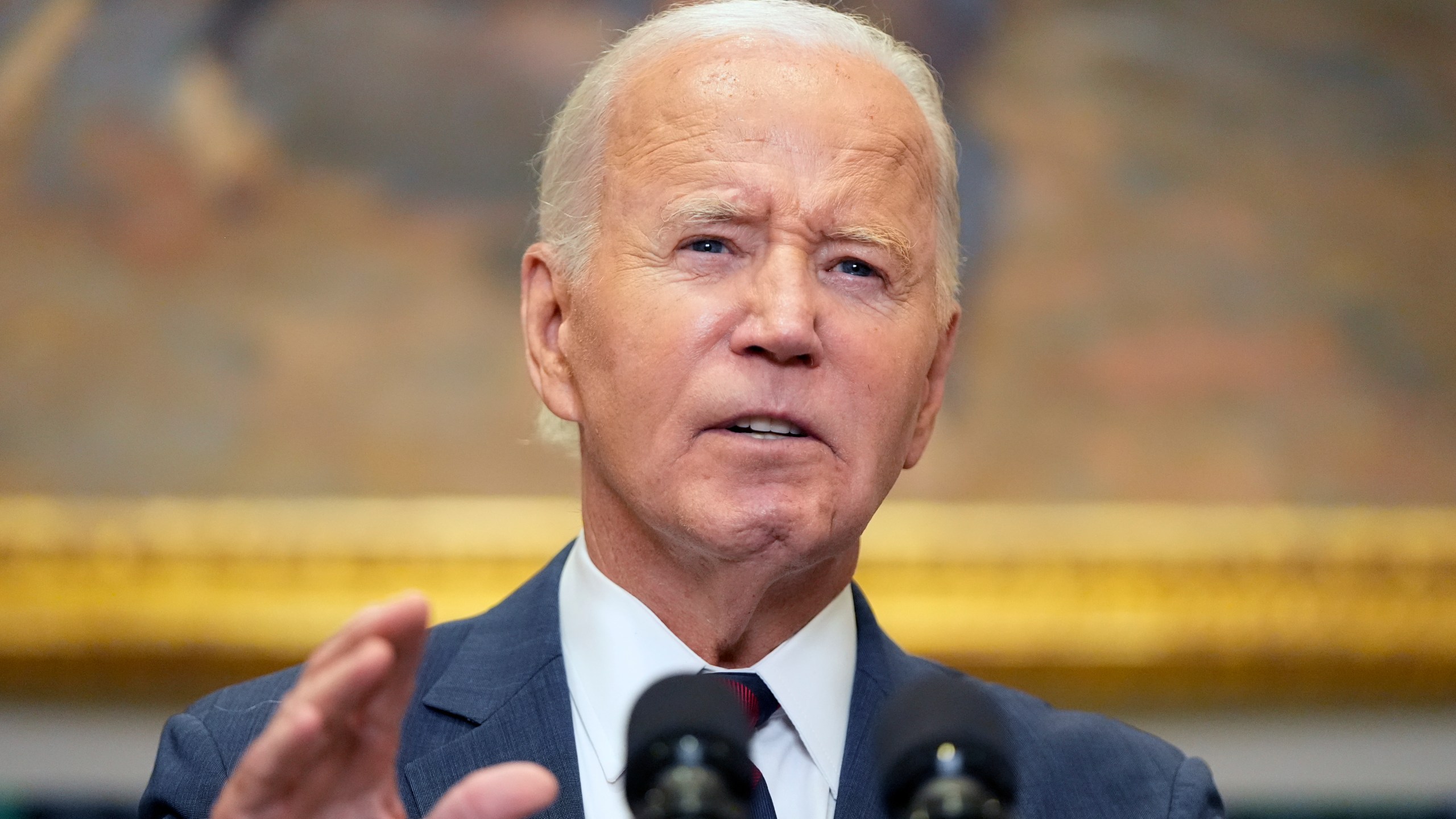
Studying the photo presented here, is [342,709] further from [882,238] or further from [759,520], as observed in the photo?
[882,238]

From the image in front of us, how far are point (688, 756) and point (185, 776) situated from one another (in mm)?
1143

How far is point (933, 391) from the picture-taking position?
2.49 meters

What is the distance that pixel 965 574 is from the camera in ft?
14.9

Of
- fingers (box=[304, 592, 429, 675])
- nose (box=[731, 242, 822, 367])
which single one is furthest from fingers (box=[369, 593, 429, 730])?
nose (box=[731, 242, 822, 367])

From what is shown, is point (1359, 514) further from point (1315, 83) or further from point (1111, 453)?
point (1315, 83)

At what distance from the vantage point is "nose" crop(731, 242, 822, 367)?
202 centimetres

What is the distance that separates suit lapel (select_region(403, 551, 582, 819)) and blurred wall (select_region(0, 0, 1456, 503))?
2313mm

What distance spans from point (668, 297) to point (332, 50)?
10.0 ft

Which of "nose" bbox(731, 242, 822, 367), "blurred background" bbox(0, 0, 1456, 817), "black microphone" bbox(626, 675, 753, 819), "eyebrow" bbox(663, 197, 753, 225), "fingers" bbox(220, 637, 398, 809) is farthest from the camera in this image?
"blurred background" bbox(0, 0, 1456, 817)

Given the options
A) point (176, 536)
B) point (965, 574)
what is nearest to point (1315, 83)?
point (965, 574)

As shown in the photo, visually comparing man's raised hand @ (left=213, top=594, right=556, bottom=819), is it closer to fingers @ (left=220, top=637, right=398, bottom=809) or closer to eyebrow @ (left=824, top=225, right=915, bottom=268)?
A: fingers @ (left=220, top=637, right=398, bottom=809)

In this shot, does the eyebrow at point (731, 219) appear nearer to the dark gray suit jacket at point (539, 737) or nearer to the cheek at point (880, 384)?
the cheek at point (880, 384)

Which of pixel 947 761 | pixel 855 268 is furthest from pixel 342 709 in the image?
pixel 855 268

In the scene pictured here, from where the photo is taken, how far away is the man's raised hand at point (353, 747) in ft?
4.57
